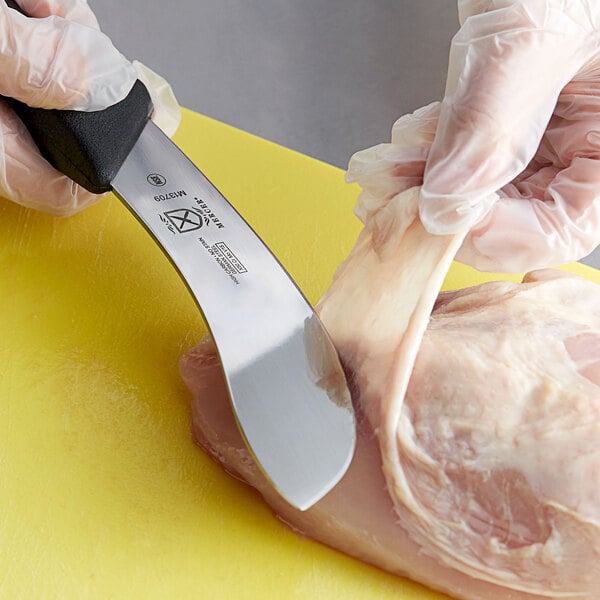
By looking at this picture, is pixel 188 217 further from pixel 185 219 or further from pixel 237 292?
pixel 237 292

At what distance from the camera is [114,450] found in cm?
141

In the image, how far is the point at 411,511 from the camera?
1289 mm

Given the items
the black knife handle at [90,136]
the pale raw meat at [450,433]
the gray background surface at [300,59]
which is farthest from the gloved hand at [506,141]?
the gray background surface at [300,59]

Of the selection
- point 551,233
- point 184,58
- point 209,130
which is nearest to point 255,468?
point 551,233

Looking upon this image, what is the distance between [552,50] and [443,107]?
0.18 m

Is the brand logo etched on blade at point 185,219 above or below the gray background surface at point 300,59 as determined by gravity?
above

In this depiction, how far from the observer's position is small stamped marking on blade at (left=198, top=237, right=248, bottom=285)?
139 centimetres

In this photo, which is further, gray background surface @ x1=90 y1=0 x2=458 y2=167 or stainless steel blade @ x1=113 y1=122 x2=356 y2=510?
gray background surface @ x1=90 y1=0 x2=458 y2=167

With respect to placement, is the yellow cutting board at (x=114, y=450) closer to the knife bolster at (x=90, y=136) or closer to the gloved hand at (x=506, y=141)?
the knife bolster at (x=90, y=136)

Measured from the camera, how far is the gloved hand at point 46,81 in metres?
1.46

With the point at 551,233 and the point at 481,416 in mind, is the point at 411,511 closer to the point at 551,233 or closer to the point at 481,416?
the point at 481,416

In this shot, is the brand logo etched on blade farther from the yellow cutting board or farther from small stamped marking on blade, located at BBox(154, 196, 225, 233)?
the yellow cutting board

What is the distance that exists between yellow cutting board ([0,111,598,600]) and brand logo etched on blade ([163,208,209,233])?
0.77 feet

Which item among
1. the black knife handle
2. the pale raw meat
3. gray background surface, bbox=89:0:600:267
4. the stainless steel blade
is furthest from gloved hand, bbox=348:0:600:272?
gray background surface, bbox=89:0:600:267
